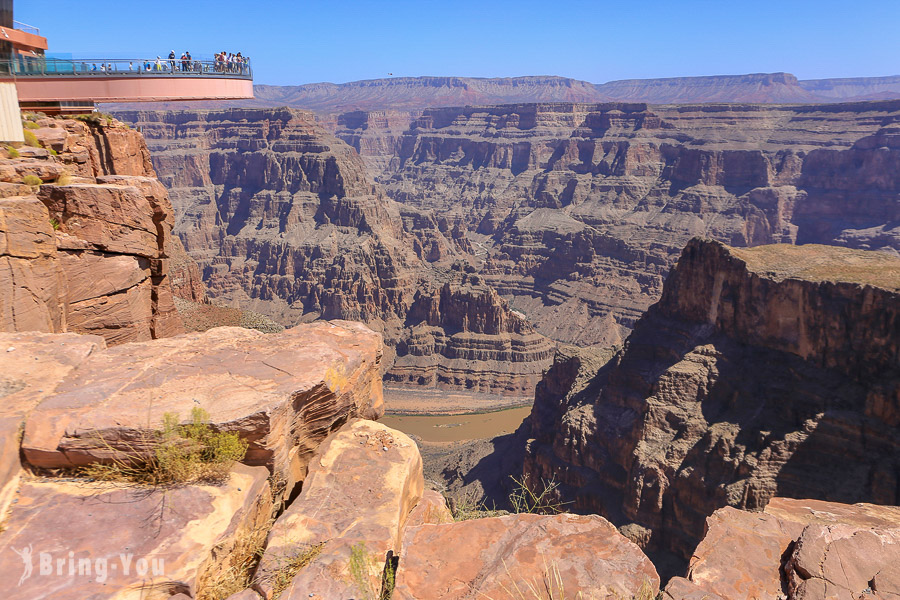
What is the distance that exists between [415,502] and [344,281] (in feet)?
331

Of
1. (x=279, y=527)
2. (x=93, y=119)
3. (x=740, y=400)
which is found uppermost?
(x=93, y=119)

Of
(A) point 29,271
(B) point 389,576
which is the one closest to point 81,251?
(A) point 29,271

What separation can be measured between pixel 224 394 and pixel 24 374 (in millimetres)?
2847

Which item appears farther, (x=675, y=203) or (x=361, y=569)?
(x=675, y=203)

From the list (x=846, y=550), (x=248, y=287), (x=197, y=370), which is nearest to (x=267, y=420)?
(x=197, y=370)

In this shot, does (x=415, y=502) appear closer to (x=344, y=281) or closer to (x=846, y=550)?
(x=846, y=550)

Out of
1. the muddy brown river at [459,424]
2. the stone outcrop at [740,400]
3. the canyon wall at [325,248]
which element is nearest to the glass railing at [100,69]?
the stone outcrop at [740,400]

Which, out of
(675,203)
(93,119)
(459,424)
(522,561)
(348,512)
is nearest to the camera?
(522,561)

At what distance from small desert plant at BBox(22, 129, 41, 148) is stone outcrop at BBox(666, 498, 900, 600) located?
58.2 ft

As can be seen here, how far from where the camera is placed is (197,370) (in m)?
8.96

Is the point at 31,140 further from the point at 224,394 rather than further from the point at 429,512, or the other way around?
the point at 429,512

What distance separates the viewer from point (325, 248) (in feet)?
Answer: 389

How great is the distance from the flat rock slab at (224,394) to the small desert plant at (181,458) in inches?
5.1

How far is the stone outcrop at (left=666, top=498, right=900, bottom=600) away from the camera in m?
6.08
